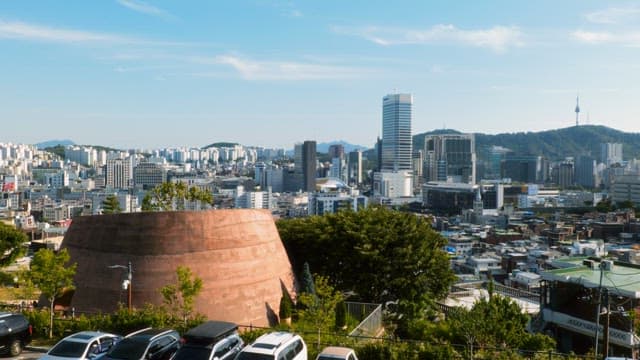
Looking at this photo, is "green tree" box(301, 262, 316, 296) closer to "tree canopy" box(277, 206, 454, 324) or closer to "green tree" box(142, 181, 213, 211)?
"tree canopy" box(277, 206, 454, 324)

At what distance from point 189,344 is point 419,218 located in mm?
18556

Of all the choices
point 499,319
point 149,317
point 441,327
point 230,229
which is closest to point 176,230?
point 230,229

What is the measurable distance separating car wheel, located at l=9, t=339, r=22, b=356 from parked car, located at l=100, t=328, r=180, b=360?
16.6 feet

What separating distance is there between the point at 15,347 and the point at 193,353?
7357 millimetres

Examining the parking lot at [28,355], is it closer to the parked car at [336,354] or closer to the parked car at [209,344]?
the parked car at [209,344]

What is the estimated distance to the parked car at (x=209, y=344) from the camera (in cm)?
1283

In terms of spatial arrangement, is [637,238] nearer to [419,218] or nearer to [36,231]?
[419,218]

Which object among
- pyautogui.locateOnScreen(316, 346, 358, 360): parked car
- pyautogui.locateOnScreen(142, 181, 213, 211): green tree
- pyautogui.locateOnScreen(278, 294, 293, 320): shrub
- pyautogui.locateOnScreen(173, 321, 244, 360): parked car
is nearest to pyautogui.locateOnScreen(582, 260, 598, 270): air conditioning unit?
pyautogui.locateOnScreen(278, 294, 293, 320): shrub

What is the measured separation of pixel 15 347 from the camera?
655 inches

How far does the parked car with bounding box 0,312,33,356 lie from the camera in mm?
16297

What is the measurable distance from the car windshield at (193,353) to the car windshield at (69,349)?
2739mm

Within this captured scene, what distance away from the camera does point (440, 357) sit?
1504cm

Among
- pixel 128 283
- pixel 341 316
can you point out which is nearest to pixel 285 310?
pixel 341 316

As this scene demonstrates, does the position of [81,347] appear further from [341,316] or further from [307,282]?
[307,282]
